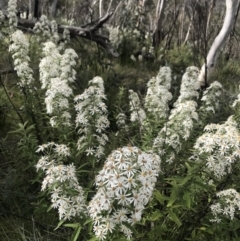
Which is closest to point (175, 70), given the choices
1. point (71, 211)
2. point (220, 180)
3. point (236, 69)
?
point (236, 69)

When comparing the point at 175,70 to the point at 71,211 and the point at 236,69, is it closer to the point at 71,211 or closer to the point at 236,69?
the point at 236,69

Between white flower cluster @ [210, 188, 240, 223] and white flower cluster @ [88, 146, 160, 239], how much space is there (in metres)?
0.81

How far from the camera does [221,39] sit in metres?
7.23

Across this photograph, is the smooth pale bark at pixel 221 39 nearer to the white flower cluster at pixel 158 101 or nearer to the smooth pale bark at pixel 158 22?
the white flower cluster at pixel 158 101

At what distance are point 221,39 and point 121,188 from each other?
5979 millimetres

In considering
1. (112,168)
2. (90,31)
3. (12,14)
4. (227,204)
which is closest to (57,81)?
(112,168)

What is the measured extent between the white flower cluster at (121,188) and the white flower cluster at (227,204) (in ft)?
2.65

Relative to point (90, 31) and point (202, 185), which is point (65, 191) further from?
point (90, 31)

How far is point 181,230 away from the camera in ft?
10.5

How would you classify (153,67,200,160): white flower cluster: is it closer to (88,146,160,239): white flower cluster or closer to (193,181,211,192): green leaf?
(193,181,211,192): green leaf

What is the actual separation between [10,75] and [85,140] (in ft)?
12.0

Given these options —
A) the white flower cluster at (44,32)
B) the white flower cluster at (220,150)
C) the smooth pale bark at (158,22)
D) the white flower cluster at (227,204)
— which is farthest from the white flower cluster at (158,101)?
the smooth pale bark at (158,22)

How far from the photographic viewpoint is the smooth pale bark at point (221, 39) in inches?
279

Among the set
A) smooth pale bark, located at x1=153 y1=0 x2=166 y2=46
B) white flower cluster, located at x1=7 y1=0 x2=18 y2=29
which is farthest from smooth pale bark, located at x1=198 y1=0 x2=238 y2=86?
white flower cluster, located at x1=7 y1=0 x2=18 y2=29
